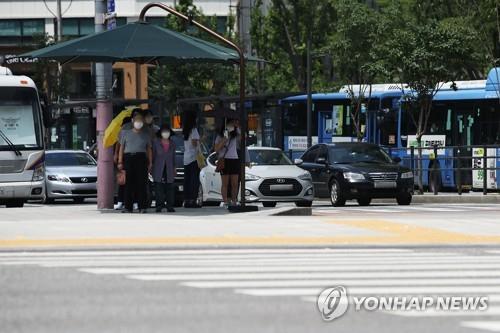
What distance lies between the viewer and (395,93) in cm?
3962

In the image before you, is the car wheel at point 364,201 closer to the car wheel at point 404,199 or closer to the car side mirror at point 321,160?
the car wheel at point 404,199

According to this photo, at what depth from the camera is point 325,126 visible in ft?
141

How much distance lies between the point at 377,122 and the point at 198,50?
1944 centimetres

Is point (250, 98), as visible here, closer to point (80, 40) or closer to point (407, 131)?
point (407, 131)

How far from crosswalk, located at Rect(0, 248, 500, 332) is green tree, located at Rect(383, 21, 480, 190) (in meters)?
20.2

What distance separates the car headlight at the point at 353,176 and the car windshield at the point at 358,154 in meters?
0.85

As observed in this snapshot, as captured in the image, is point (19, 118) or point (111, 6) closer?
point (111, 6)

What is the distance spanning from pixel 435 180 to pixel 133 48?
13.8m

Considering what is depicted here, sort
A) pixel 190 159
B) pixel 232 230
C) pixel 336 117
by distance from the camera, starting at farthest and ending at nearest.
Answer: pixel 336 117 → pixel 190 159 → pixel 232 230

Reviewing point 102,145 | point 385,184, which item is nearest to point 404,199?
point 385,184

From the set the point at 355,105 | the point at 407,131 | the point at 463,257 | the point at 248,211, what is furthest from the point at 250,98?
the point at 463,257

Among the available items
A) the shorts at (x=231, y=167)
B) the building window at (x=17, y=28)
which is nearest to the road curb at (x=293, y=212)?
the shorts at (x=231, y=167)

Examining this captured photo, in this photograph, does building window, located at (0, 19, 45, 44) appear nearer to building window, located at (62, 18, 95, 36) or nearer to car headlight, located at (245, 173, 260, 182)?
building window, located at (62, 18, 95, 36)

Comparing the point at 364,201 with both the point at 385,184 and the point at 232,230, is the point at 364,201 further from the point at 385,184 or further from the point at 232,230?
the point at 232,230
